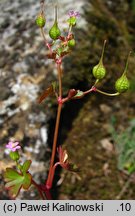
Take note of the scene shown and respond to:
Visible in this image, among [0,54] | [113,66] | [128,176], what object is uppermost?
[0,54]

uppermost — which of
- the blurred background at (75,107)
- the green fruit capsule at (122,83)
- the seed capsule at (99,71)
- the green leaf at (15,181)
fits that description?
the seed capsule at (99,71)

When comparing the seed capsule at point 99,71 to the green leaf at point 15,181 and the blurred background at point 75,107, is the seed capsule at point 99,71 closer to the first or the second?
the green leaf at point 15,181

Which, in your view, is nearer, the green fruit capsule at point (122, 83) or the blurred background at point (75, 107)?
the green fruit capsule at point (122, 83)

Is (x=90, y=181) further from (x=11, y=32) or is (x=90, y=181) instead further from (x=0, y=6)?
(x=0, y=6)

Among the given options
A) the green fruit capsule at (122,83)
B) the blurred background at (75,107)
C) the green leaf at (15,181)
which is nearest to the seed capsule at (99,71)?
the green fruit capsule at (122,83)

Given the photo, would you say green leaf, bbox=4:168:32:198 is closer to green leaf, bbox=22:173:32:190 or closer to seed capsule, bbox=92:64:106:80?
green leaf, bbox=22:173:32:190

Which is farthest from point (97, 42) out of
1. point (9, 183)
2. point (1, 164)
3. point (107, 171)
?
point (9, 183)
